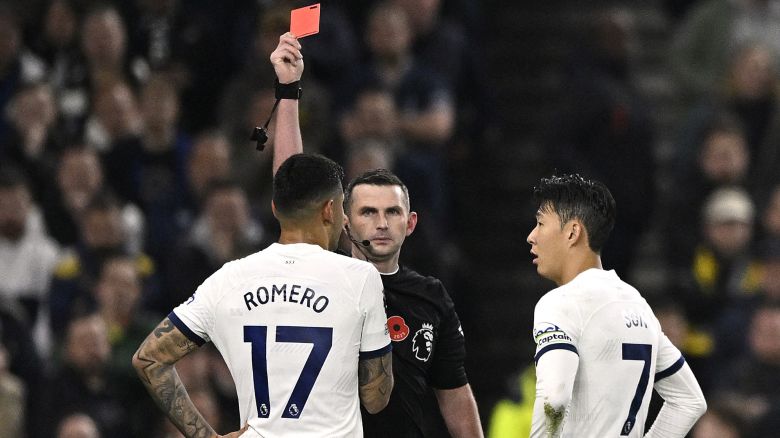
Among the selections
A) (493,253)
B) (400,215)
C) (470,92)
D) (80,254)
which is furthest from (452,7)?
(400,215)

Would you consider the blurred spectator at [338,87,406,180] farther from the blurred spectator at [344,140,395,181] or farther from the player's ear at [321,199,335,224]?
the player's ear at [321,199,335,224]

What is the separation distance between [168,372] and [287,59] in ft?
4.68

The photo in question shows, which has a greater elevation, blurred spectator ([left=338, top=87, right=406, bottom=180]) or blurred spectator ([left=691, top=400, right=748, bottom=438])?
blurred spectator ([left=338, top=87, right=406, bottom=180])

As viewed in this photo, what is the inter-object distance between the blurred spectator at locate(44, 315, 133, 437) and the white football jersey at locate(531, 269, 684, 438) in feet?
15.7

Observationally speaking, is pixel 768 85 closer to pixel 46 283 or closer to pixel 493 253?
pixel 493 253

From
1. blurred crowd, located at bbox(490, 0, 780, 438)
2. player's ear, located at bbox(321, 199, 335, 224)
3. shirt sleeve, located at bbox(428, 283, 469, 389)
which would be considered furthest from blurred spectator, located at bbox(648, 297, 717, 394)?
player's ear, located at bbox(321, 199, 335, 224)

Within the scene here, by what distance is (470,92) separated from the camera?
12609 mm

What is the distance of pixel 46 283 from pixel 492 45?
15.6ft

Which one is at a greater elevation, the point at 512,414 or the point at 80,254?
the point at 80,254

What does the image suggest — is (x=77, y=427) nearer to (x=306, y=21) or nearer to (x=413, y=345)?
(x=413, y=345)

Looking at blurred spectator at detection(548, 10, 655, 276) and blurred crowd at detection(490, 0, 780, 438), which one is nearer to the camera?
blurred crowd at detection(490, 0, 780, 438)

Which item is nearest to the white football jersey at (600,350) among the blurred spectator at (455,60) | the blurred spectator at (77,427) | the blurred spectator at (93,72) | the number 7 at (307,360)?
the number 7 at (307,360)

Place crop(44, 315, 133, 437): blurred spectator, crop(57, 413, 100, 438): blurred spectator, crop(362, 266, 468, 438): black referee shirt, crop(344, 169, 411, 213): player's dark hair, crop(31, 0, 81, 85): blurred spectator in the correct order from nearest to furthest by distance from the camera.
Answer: crop(362, 266, 468, 438): black referee shirt, crop(344, 169, 411, 213): player's dark hair, crop(57, 413, 100, 438): blurred spectator, crop(44, 315, 133, 437): blurred spectator, crop(31, 0, 81, 85): blurred spectator

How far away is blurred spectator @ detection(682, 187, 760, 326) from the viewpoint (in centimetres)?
1143
